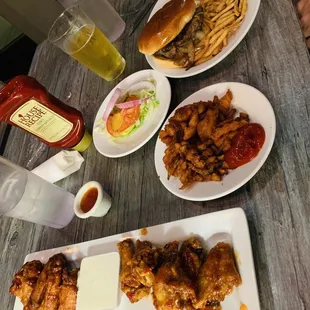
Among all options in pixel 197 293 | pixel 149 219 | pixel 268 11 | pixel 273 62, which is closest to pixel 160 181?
pixel 149 219

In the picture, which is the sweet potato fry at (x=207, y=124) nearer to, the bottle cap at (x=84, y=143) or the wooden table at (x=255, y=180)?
the wooden table at (x=255, y=180)

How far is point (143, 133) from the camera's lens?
2.14m

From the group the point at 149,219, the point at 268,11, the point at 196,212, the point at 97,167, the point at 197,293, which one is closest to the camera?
the point at 197,293

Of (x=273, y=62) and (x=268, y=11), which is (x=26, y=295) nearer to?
(x=273, y=62)

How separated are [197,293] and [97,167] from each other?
110 cm

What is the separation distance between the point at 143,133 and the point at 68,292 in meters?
0.94

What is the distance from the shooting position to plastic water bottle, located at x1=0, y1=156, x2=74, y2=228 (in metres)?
1.97

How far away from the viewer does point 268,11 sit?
2037mm

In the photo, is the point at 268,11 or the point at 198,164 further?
the point at 268,11

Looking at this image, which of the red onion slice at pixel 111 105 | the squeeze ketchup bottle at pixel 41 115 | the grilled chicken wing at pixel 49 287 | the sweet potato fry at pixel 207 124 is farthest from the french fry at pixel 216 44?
the grilled chicken wing at pixel 49 287

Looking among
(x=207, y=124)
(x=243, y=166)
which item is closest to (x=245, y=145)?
(x=243, y=166)

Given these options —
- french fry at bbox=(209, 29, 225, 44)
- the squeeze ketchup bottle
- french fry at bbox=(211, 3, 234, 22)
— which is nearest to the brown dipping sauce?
the squeeze ketchup bottle

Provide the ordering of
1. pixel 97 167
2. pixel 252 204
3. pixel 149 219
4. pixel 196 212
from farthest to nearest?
1. pixel 97 167
2. pixel 149 219
3. pixel 196 212
4. pixel 252 204

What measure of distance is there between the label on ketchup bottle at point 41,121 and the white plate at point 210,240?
2.24 ft
